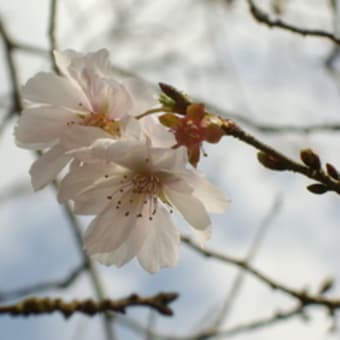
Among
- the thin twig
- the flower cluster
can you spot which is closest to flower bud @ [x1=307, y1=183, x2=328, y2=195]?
the flower cluster

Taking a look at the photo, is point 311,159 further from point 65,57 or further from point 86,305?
point 86,305

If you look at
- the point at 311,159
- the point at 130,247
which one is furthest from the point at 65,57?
the point at 311,159

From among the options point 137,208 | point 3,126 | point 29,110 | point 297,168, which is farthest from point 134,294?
point 3,126

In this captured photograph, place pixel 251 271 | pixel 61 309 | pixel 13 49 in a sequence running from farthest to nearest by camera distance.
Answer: pixel 13 49 < pixel 251 271 < pixel 61 309

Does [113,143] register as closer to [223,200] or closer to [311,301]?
[223,200]

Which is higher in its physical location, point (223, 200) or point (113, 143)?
point (113, 143)

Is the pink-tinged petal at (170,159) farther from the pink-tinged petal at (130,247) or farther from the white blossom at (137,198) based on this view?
the pink-tinged petal at (130,247)

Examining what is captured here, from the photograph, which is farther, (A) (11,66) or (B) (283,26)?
(A) (11,66)
